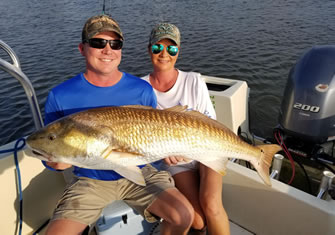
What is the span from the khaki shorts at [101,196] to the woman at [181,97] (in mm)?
232

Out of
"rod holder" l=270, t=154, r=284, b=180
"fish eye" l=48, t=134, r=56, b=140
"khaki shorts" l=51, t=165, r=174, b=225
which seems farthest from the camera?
"rod holder" l=270, t=154, r=284, b=180

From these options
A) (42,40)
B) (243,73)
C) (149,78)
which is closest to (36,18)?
(42,40)

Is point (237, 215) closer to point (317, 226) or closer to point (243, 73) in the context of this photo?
point (317, 226)

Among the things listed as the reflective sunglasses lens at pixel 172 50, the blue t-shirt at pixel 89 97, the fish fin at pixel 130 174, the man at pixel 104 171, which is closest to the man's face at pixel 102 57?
the man at pixel 104 171

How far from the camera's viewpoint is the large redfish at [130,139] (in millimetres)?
2113

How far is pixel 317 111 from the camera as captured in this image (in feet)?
11.5

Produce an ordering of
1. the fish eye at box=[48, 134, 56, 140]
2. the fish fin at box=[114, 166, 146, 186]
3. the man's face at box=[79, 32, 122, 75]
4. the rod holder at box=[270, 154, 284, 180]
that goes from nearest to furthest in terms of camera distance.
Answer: the fish eye at box=[48, 134, 56, 140], the fish fin at box=[114, 166, 146, 186], the man's face at box=[79, 32, 122, 75], the rod holder at box=[270, 154, 284, 180]

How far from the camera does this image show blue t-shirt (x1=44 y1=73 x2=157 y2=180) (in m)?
2.52

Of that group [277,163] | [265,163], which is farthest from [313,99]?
[265,163]

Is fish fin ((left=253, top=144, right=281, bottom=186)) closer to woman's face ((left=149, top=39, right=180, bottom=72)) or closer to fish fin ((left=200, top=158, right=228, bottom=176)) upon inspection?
fish fin ((left=200, top=158, right=228, bottom=176))

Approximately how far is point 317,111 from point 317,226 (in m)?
1.72

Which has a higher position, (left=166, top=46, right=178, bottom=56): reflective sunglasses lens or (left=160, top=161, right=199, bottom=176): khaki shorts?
(left=166, top=46, right=178, bottom=56): reflective sunglasses lens

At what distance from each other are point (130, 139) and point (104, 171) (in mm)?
657

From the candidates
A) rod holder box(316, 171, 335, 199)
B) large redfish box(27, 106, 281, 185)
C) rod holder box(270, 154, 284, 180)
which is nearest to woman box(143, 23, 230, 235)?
large redfish box(27, 106, 281, 185)
